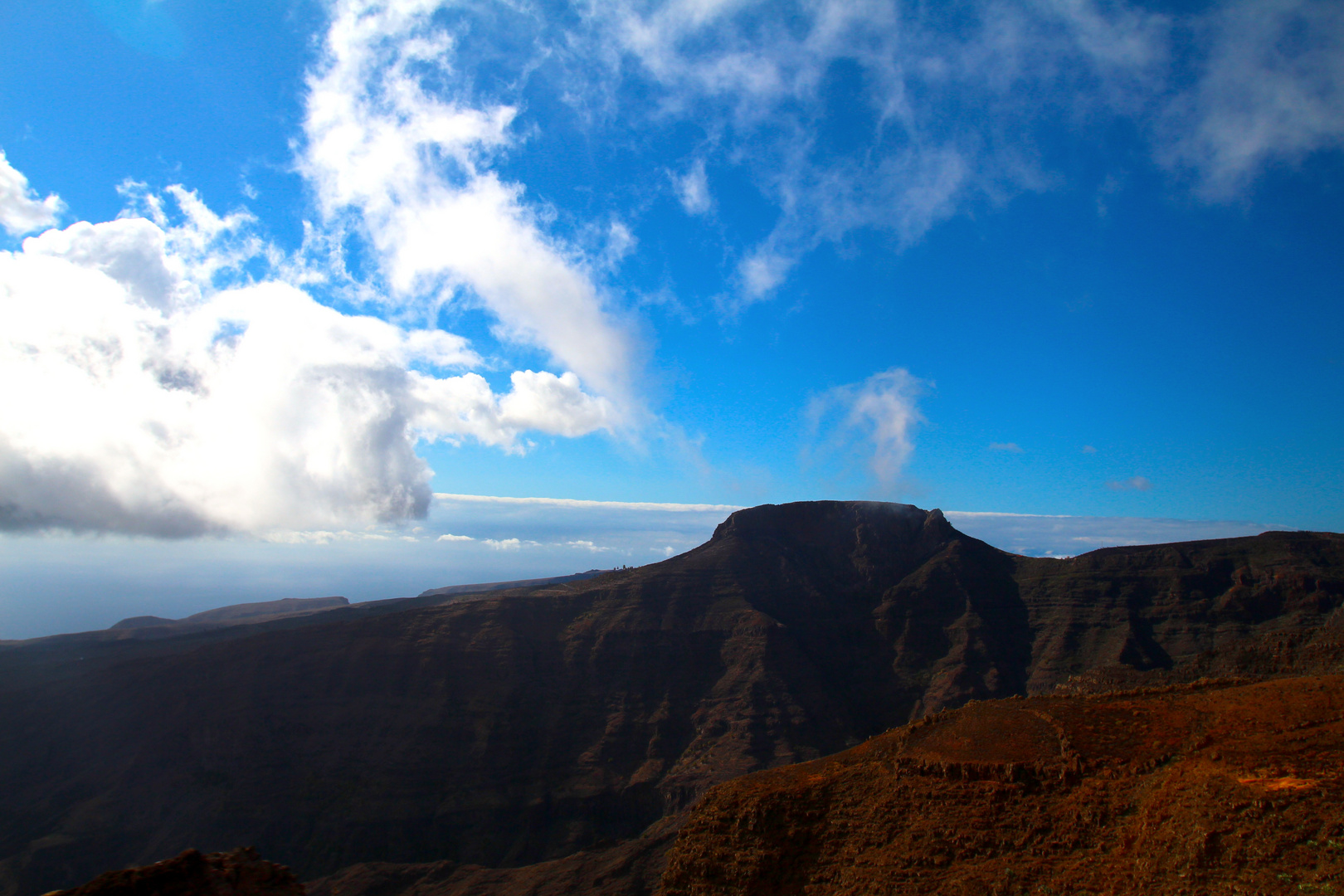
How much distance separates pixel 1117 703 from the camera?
94.9 ft

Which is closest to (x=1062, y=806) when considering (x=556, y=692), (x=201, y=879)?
(x=201, y=879)

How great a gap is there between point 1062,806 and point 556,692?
251 feet

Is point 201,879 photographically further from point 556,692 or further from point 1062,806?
point 556,692

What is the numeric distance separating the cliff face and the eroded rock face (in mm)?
54946

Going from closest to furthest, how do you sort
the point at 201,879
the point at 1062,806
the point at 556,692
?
the point at 201,879, the point at 1062,806, the point at 556,692

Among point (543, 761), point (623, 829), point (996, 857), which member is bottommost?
point (623, 829)

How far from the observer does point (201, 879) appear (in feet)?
65.5

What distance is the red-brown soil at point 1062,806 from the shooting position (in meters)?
19.3

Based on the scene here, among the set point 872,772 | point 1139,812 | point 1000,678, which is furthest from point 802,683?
point 1139,812

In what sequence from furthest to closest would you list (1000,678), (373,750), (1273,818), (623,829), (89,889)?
(1000,678) → (373,750) → (623,829) → (1273,818) → (89,889)

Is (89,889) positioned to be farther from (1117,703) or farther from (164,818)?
(164,818)

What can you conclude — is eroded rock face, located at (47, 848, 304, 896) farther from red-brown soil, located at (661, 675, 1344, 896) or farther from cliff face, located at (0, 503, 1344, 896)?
cliff face, located at (0, 503, 1344, 896)

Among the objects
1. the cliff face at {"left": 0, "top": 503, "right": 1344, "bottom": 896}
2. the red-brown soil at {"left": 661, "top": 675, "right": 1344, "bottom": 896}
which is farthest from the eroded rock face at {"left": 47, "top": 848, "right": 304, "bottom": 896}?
the cliff face at {"left": 0, "top": 503, "right": 1344, "bottom": 896}

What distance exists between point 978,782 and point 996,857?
3201mm
